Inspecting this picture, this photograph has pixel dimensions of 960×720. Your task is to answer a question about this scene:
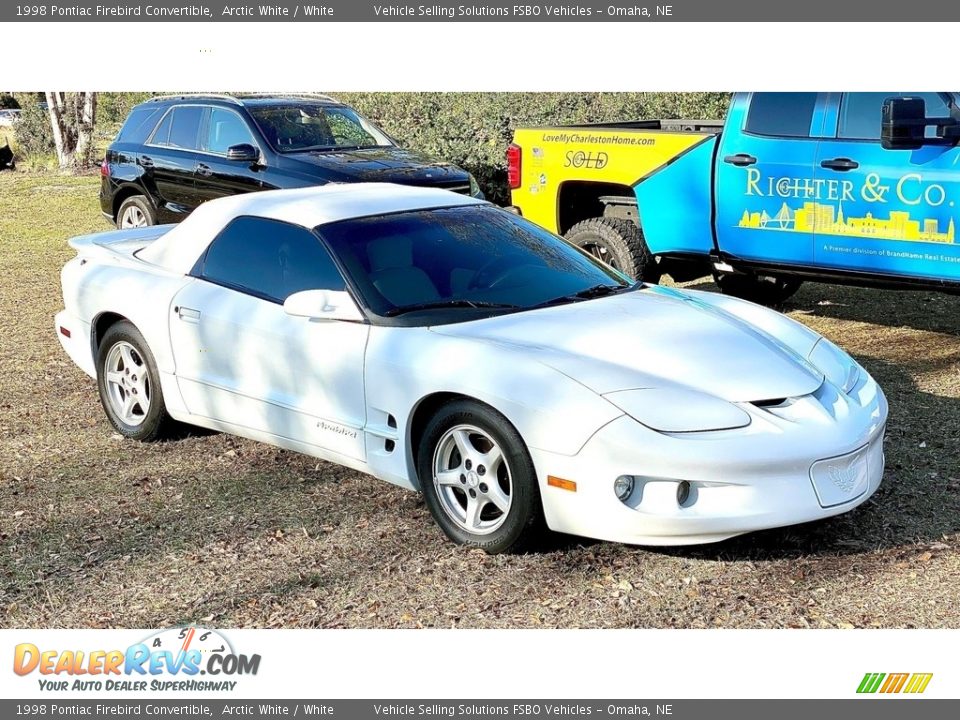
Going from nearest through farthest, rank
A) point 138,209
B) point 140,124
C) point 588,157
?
point 588,157 → point 138,209 → point 140,124

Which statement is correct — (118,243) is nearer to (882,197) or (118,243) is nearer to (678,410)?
(678,410)

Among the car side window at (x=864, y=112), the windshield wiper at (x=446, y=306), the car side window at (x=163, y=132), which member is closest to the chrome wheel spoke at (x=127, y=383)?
the windshield wiper at (x=446, y=306)

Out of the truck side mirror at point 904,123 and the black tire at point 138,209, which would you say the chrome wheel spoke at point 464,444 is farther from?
the black tire at point 138,209

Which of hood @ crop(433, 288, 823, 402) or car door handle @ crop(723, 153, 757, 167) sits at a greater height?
car door handle @ crop(723, 153, 757, 167)

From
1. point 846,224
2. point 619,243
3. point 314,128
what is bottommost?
point 619,243

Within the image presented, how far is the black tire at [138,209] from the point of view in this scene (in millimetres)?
13211

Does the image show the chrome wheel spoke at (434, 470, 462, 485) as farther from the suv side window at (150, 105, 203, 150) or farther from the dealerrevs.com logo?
the suv side window at (150, 105, 203, 150)

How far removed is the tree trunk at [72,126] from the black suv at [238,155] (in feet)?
38.1

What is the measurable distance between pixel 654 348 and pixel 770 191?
425cm

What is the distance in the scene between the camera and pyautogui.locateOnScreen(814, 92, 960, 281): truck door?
8188 millimetres

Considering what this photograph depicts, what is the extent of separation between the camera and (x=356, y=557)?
5.31 metres

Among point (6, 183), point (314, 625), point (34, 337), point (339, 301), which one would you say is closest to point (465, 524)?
point (314, 625)

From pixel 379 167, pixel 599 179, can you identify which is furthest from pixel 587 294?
pixel 379 167

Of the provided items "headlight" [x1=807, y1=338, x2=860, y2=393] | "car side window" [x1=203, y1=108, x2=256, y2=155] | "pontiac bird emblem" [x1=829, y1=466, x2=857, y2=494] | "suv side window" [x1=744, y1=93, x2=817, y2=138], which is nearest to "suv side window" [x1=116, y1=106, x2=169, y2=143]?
"car side window" [x1=203, y1=108, x2=256, y2=155]
